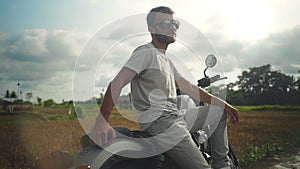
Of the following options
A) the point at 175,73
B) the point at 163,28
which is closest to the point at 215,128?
the point at 175,73

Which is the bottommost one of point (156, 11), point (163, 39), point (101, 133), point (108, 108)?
point (101, 133)

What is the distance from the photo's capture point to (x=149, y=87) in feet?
6.34

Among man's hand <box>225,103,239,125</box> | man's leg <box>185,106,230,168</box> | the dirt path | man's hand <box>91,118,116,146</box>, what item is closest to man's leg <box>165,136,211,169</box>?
man's leg <box>185,106,230,168</box>

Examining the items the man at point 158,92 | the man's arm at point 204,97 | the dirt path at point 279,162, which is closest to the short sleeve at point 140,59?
the man at point 158,92

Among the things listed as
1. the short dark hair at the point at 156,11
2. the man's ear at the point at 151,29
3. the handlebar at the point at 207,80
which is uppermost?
the short dark hair at the point at 156,11

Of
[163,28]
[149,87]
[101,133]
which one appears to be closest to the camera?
[101,133]

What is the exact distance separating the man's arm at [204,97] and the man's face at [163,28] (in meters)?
0.55

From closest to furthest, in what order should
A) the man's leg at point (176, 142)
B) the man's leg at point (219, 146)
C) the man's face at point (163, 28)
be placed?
the man's leg at point (176, 142) → the man's face at point (163, 28) → the man's leg at point (219, 146)

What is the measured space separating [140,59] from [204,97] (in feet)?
3.48

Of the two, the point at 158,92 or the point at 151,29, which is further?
the point at 151,29

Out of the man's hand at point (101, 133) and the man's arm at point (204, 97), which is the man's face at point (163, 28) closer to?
the man's arm at point (204, 97)

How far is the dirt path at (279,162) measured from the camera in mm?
5383

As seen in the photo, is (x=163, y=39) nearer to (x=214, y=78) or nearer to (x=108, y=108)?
(x=108, y=108)

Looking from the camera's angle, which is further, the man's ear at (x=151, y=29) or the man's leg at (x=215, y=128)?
the man's leg at (x=215, y=128)
